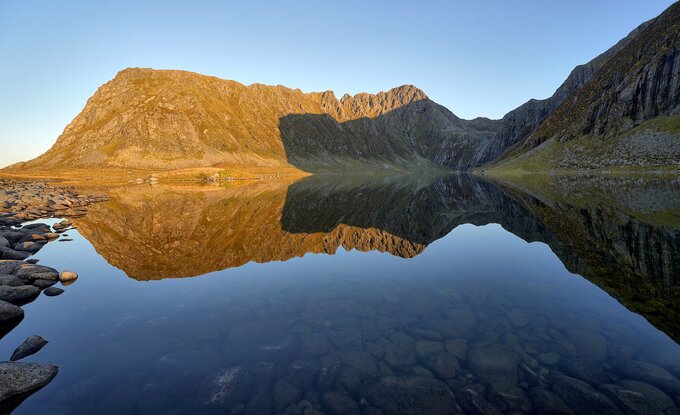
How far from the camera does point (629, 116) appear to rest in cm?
12825

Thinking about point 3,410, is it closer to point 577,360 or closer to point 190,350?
point 190,350

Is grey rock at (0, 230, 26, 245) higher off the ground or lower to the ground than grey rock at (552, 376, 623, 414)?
higher

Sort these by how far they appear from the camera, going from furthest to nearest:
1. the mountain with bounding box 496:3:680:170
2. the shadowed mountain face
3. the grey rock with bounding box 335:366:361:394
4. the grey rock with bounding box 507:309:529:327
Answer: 1. the mountain with bounding box 496:3:680:170
2. the shadowed mountain face
3. the grey rock with bounding box 507:309:529:327
4. the grey rock with bounding box 335:366:361:394

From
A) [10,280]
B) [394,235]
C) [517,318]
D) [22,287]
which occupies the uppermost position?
[10,280]

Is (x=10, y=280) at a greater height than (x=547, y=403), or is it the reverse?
(x=10, y=280)

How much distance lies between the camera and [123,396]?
8758 millimetres

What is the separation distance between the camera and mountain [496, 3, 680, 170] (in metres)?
111

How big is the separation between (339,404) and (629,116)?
166009 millimetres

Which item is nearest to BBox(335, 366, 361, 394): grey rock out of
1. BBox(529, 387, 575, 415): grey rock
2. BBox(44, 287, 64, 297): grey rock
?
BBox(529, 387, 575, 415): grey rock

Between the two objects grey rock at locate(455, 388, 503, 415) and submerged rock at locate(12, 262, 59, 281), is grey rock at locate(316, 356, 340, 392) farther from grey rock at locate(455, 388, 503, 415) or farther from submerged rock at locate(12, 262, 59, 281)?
submerged rock at locate(12, 262, 59, 281)

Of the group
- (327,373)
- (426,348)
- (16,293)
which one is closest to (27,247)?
(16,293)

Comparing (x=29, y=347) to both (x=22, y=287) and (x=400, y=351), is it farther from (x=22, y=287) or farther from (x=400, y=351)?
(x=400, y=351)

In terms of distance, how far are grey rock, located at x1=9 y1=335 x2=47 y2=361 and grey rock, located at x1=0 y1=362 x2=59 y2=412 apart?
Answer: 150 centimetres

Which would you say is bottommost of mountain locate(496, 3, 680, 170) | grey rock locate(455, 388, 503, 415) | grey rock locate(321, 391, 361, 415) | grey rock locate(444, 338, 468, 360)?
grey rock locate(444, 338, 468, 360)
